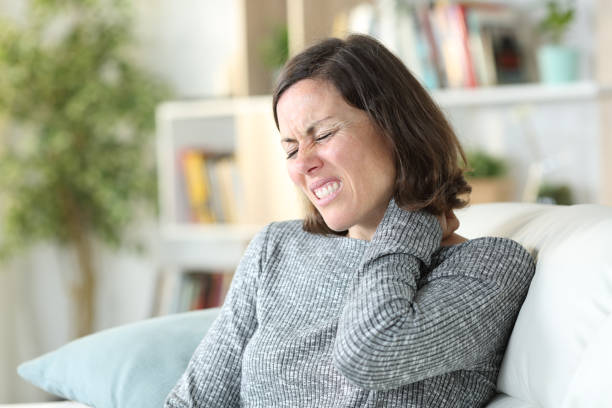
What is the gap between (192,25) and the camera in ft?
11.6

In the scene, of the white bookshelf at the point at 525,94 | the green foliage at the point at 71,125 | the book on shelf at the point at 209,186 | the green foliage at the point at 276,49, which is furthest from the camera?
the green foliage at the point at 71,125

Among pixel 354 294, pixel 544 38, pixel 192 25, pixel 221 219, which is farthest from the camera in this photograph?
pixel 192 25

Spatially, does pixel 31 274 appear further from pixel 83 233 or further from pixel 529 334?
pixel 529 334

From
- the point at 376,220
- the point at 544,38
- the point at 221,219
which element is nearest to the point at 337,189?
the point at 376,220

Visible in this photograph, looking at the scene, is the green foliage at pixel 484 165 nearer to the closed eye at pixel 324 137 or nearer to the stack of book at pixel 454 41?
the stack of book at pixel 454 41

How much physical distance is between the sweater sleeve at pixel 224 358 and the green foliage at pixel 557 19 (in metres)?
1.46

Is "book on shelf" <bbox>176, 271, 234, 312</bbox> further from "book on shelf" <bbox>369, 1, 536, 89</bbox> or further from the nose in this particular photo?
the nose

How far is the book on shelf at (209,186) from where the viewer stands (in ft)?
9.83

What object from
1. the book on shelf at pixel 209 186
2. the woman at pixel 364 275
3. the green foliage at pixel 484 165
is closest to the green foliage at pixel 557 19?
the green foliage at pixel 484 165

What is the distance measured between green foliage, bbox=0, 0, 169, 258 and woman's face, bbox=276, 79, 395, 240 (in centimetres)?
229

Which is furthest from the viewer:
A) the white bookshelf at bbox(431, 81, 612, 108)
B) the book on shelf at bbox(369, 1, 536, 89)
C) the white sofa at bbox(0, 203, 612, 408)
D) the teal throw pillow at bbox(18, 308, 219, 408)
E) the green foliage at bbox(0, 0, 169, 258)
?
the green foliage at bbox(0, 0, 169, 258)

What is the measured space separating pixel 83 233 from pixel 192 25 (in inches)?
40.9

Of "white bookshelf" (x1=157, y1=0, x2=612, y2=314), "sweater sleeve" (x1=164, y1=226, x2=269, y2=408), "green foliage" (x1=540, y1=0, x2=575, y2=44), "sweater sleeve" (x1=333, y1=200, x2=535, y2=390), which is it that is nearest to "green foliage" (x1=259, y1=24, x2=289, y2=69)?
"white bookshelf" (x1=157, y1=0, x2=612, y2=314)

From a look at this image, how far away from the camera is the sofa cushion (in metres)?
0.94
